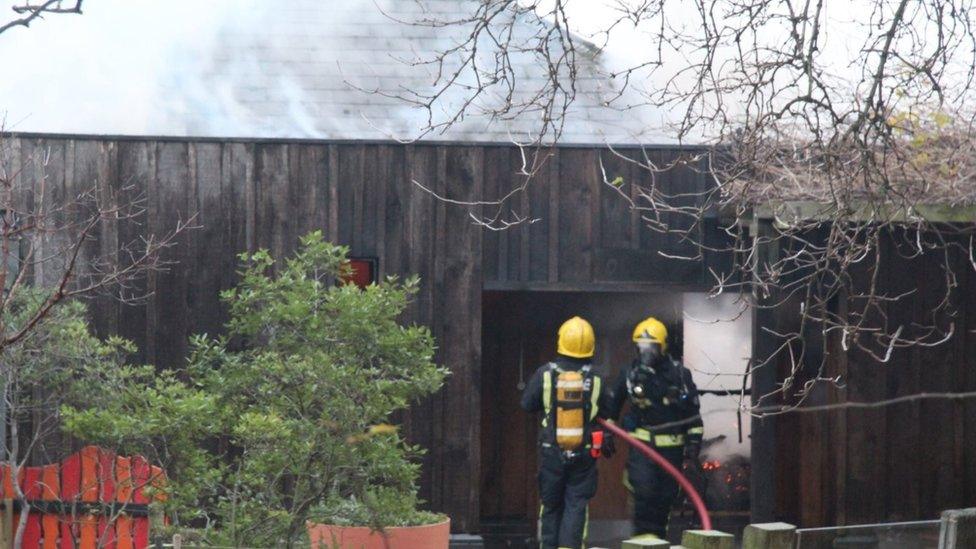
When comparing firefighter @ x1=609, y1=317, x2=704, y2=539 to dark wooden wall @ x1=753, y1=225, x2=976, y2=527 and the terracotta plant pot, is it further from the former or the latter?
the terracotta plant pot

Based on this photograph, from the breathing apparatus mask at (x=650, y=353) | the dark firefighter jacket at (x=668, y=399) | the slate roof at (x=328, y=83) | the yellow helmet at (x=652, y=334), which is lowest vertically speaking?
the dark firefighter jacket at (x=668, y=399)

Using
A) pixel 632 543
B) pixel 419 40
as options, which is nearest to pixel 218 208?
pixel 419 40

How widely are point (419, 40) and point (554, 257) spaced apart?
9.52 ft

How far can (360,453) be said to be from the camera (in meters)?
7.31

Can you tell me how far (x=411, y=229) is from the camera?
11.3 metres

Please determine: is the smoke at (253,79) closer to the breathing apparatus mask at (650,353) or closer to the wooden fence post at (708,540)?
the breathing apparatus mask at (650,353)

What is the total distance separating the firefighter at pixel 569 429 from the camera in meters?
9.77

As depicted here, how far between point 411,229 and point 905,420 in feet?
14.6

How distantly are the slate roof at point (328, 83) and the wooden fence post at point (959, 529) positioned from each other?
6.89m

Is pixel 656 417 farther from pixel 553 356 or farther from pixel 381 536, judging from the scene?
pixel 381 536

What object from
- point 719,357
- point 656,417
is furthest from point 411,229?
point 719,357

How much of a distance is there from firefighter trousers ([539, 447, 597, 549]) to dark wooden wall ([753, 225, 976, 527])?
2515 millimetres

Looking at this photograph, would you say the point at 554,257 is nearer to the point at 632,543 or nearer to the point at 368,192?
the point at 368,192

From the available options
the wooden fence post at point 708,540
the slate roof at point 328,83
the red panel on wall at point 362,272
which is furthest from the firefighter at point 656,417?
the wooden fence post at point 708,540
